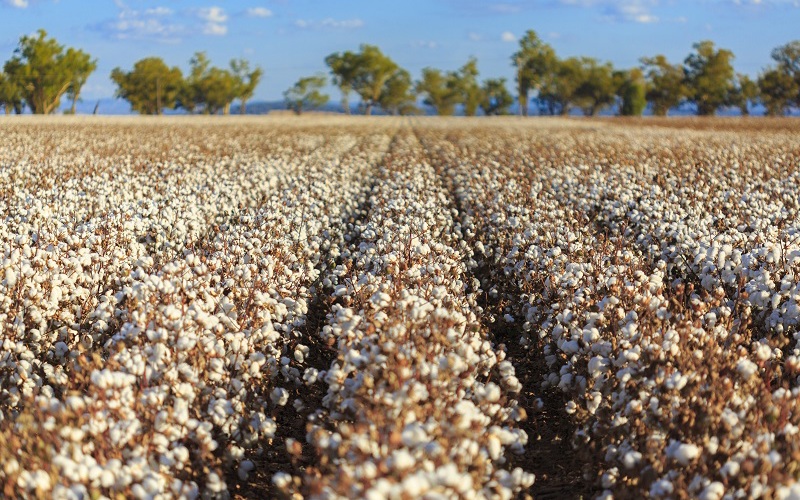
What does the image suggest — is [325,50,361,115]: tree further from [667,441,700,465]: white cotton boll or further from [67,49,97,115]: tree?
[667,441,700,465]: white cotton boll

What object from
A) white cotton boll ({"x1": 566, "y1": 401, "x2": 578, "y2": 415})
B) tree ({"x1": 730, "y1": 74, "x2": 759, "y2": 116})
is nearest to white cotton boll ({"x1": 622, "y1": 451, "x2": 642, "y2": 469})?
white cotton boll ({"x1": 566, "y1": 401, "x2": 578, "y2": 415})

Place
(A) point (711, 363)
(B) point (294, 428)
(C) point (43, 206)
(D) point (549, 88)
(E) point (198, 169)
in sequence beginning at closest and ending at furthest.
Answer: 1. (A) point (711, 363)
2. (B) point (294, 428)
3. (C) point (43, 206)
4. (E) point (198, 169)
5. (D) point (549, 88)

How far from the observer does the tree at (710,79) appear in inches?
4326

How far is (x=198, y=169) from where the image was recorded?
1656 cm

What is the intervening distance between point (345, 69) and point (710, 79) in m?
60.0

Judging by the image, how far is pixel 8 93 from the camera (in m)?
90.8

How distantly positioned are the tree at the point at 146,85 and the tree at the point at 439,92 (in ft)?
162

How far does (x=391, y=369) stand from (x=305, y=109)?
14724cm

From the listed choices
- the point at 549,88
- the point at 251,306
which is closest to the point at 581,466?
the point at 251,306

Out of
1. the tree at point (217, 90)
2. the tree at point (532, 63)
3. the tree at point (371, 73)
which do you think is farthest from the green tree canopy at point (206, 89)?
the tree at point (532, 63)

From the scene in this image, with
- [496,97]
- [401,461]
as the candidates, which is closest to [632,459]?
[401,461]

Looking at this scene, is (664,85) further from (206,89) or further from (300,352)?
(300,352)

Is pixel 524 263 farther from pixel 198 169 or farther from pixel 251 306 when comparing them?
pixel 198 169

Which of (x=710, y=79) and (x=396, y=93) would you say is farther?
(x=396, y=93)
